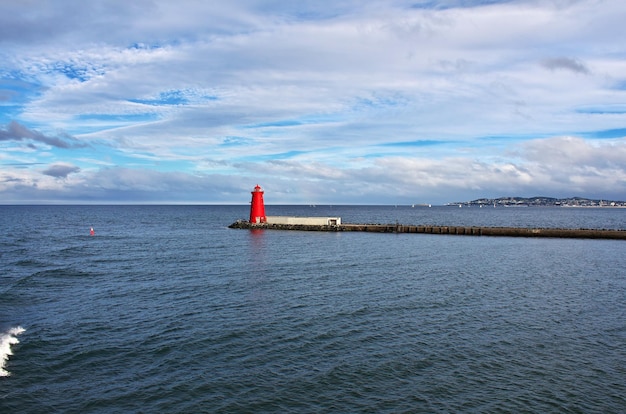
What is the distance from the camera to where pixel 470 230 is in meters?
75.8

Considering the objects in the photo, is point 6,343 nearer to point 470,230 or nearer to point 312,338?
point 312,338

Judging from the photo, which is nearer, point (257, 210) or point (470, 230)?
point (470, 230)

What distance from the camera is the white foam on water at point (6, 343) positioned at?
57.3 feet

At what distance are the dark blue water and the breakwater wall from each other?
110ft

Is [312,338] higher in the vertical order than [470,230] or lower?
lower

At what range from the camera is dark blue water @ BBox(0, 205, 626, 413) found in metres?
15.2

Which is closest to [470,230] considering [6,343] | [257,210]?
[257,210]

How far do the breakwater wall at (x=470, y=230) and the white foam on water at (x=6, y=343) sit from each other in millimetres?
60560

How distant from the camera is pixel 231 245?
2285 inches

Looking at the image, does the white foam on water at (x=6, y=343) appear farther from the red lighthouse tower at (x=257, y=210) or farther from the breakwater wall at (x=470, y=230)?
the red lighthouse tower at (x=257, y=210)

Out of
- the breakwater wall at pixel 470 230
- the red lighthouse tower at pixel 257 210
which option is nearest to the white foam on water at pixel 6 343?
the breakwater wall at pixel 470 230

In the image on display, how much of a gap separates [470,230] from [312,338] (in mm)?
60371

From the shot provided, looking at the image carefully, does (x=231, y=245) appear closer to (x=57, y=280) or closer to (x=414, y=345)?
(x=57, y=280)

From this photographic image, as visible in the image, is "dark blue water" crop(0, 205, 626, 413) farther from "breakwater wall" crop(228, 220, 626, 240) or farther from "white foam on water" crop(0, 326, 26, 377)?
"breakwater wall" crop(228, 220, 626, 240)
